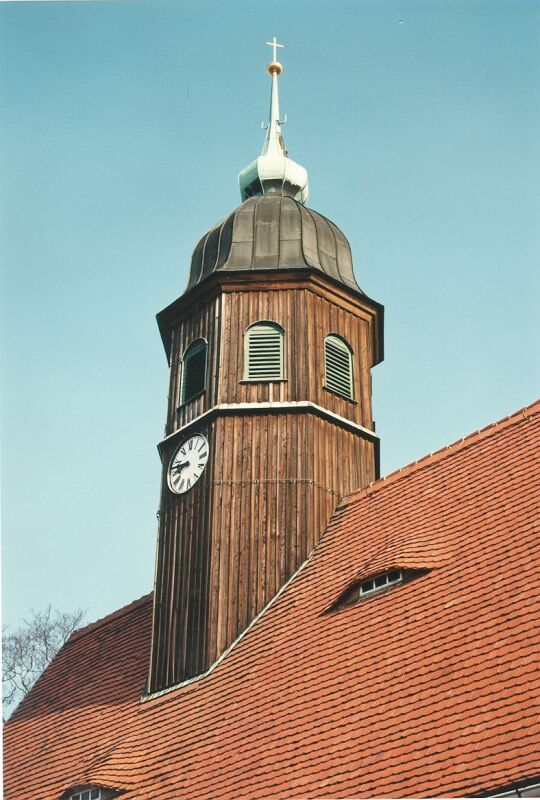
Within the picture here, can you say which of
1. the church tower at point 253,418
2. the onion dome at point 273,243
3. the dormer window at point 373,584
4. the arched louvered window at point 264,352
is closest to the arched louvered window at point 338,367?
the church tower at point 253,418

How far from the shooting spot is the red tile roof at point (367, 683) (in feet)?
31.0

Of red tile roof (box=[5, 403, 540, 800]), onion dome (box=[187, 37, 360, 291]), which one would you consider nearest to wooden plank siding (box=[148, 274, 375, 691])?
red tile roof (box=[5, 403, 540, 800])

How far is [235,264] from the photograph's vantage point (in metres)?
16.7

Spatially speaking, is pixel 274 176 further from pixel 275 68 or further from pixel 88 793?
pixel 88 793

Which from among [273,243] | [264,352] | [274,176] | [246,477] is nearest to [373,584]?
[246,477]

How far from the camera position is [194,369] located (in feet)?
54.1

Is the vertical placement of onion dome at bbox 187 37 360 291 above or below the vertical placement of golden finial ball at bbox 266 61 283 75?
below

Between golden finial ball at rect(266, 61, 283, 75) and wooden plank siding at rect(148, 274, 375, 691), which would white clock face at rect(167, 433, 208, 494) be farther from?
golden finial ball at rect(266, 61, 283, 75)

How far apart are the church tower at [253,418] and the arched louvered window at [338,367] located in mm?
21

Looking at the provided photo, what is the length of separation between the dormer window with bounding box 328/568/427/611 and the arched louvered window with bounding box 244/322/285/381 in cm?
363

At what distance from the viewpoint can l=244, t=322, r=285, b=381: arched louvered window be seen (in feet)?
51.7

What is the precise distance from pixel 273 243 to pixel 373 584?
602 centimetres

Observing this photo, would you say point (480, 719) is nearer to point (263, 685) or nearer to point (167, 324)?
point (263, 685)

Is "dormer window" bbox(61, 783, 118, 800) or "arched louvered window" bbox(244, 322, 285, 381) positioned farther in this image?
"arched louvered window" bbox(244, 322, 285, 381)
